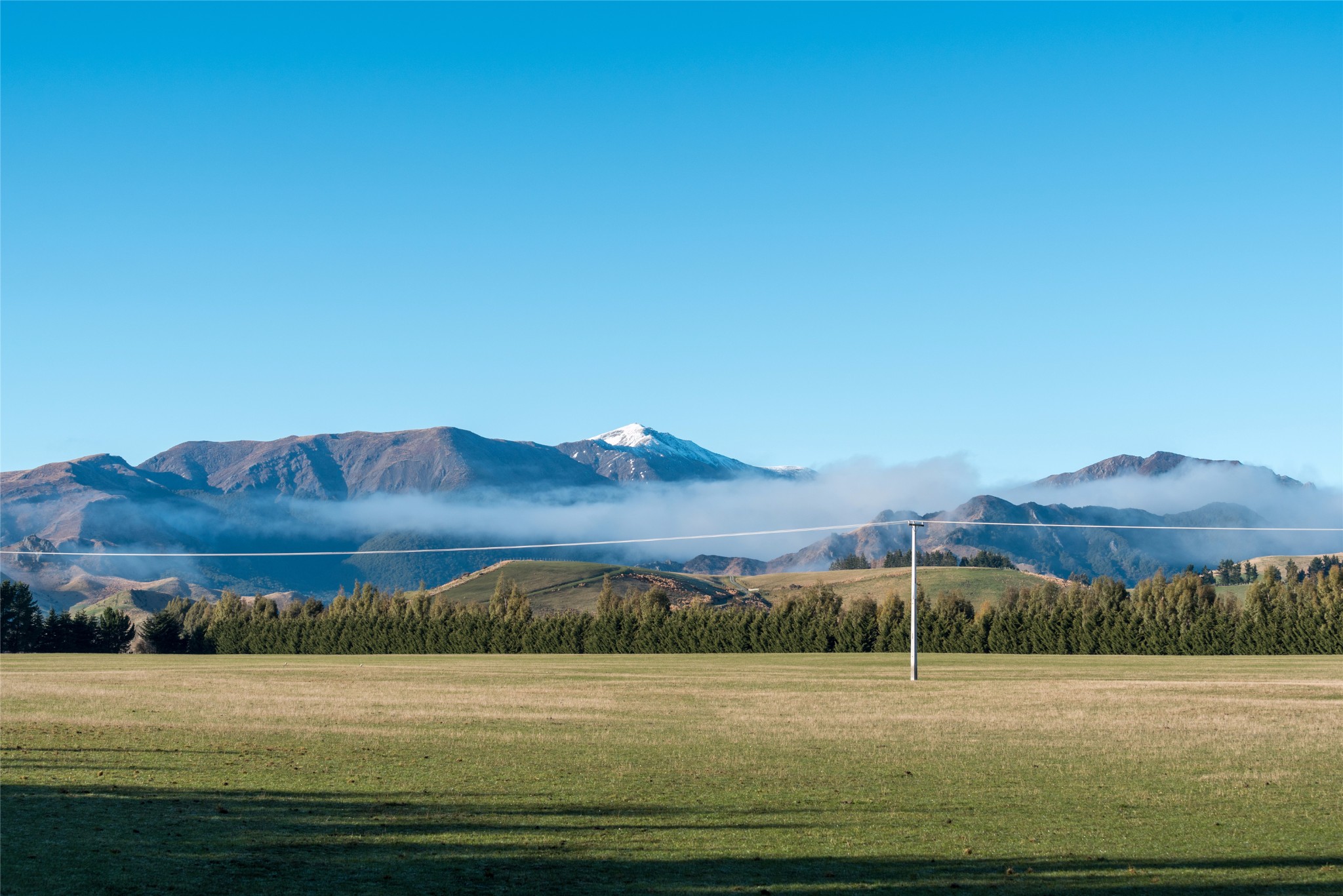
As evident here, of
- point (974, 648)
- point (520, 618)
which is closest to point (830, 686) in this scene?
point (974, 648)

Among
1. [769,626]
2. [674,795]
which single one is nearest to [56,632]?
[769,626]

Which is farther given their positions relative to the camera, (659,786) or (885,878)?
(659,786)

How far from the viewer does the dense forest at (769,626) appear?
95500 mm

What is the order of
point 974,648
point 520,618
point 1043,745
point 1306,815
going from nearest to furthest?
point 1306,815
point 1043,745
point 974,648
point 520,618

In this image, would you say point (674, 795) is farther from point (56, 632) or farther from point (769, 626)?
point (56, 632)

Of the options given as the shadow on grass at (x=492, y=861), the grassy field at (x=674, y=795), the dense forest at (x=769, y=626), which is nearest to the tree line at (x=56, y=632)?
the dense forest at (x=769, y=626)

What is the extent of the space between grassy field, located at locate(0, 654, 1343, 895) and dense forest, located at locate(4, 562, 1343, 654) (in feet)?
194

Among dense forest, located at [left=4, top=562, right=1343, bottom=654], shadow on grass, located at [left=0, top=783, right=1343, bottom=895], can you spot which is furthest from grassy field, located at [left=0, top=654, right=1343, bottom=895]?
dense forest, located at [left=4, top=562, right=1343, bottom=654]

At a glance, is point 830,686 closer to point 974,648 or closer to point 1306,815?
point 1306,815

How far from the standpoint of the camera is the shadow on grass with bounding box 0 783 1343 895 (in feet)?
39.7

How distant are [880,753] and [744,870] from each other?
40.3 feet

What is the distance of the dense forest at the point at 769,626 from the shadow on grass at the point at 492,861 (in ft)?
294

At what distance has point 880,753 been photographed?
24438mm

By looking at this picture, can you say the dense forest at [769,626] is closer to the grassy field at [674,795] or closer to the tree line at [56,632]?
the tree line at [56,632]
